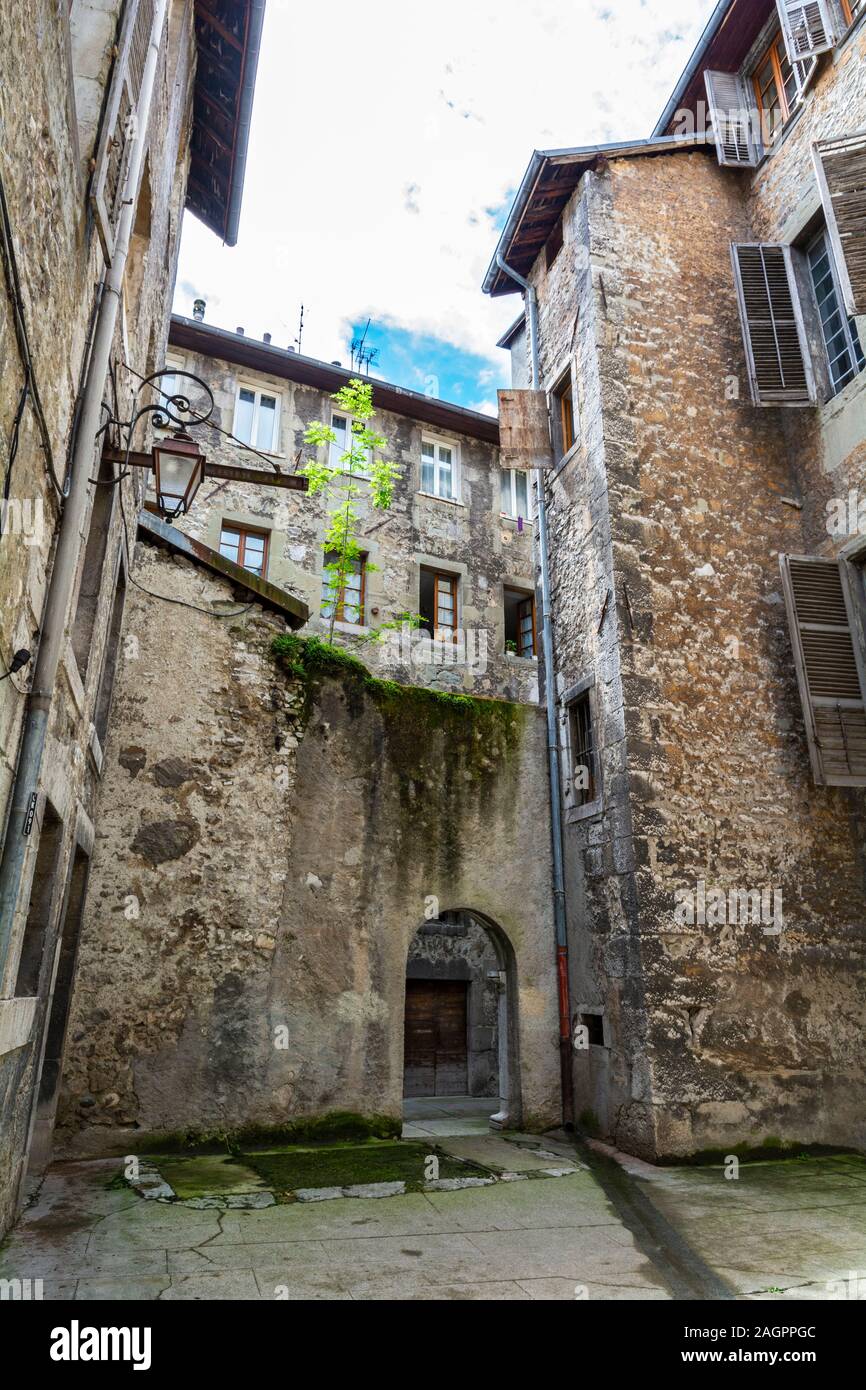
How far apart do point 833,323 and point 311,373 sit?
26.4ft

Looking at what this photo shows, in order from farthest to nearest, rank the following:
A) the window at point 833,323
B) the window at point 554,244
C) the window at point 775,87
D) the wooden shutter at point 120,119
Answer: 1. the window at point 554,244
2. the window at point 775,87
3. the window at point 833,323
4. the wooden shutter at point 120,119

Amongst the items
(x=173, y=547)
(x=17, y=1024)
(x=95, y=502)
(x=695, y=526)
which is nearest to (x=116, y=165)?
(x=95, y=502)

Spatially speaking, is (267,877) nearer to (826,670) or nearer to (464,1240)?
(464,1240)

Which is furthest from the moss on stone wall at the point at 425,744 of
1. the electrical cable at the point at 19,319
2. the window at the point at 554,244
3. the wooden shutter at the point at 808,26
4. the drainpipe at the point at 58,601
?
the wooden shutter at the point at 808,26

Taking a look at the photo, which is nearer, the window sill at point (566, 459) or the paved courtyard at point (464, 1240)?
the paved courtyard at point (464, 1240)

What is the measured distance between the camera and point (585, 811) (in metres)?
8.14

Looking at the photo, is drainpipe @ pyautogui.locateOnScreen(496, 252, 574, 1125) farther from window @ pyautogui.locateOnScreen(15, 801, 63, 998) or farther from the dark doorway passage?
window @ pyautogui.locateOnScreen(15, 801, 63, 998)

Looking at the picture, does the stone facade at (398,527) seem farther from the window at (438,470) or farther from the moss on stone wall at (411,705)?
the moss on stone wall at (411,705)

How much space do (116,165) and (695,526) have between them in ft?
19.7

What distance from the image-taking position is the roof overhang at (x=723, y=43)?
9633 mm

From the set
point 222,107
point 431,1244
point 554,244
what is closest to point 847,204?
point 554,244

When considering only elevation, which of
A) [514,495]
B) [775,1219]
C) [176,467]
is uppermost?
[514,495]

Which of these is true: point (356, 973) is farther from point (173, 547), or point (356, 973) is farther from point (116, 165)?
point (116, 165)

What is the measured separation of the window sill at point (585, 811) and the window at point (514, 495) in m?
7.92
